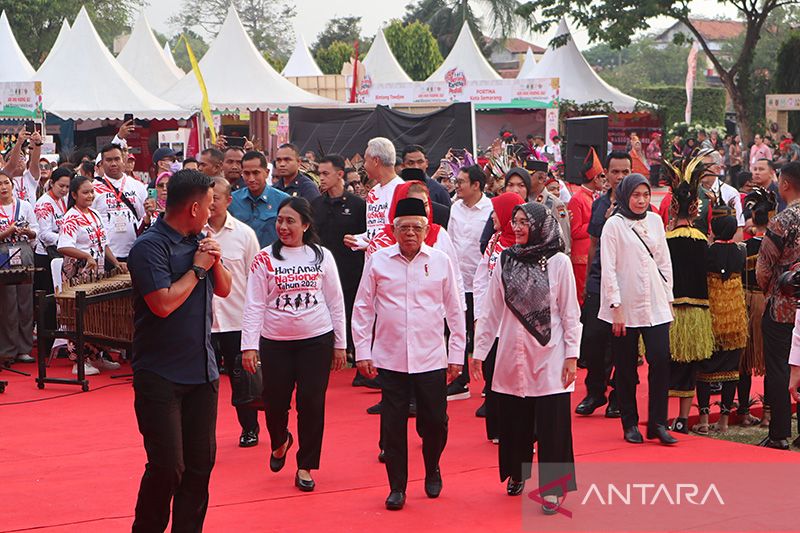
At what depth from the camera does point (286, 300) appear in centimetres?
771

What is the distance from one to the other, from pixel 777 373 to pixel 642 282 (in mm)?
1332

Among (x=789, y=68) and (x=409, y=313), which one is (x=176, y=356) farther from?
(x=789, y=68)

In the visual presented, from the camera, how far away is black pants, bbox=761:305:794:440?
8.89 metres

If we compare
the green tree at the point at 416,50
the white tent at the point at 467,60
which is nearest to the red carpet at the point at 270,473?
the white tent at the point at 467,60

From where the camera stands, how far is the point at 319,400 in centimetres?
768

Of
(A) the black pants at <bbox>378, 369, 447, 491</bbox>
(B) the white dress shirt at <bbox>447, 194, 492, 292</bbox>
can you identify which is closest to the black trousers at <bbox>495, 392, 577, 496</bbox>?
(A) the black pants at <bbox>378, 369, 447, 491</bbox>

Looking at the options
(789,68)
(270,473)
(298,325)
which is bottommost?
(270,473)

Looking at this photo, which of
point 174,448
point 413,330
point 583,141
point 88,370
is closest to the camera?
point 174,448

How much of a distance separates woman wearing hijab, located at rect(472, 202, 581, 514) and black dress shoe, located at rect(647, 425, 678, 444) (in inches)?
71.8

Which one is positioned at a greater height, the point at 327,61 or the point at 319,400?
the point at 327,61

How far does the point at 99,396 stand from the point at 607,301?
507 cm

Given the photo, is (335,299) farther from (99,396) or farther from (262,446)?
(99,396)

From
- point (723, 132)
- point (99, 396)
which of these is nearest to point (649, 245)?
point (99, 396)

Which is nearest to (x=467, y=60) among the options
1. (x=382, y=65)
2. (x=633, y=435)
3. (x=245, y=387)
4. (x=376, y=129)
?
(x=382, y=65)
